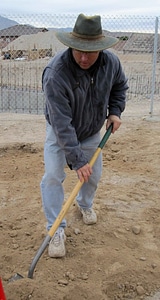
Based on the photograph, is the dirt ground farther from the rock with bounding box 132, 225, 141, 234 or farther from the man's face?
the man's face

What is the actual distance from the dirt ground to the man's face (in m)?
1.37

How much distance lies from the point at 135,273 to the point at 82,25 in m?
1.66

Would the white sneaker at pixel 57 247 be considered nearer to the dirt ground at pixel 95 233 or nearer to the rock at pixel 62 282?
the dirt ground at pixel 95 233

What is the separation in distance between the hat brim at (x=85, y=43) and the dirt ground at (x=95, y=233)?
1459 mm

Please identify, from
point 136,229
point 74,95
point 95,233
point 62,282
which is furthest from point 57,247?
point 74,95

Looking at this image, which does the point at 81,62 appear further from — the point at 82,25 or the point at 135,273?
the point at 135,273

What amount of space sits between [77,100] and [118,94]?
19.3 inches

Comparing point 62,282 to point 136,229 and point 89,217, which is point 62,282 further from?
point 136,229

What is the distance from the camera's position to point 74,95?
2463 mm

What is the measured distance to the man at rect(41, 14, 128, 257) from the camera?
2.34 meters

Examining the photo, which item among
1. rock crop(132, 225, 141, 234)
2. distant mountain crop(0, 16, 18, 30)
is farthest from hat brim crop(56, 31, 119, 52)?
distant mountain crop(0, 16, 18, 30)

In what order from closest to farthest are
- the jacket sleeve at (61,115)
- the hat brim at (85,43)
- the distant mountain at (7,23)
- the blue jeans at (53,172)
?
the hat brim at (85,43) < the jacket sleeve at (61,115) < the blue jeans at (53,172) < the distant mountain at (7,23)

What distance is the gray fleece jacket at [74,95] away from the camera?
2383 millimetres

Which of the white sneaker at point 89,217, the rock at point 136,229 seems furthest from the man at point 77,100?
the rock at point 136,229
